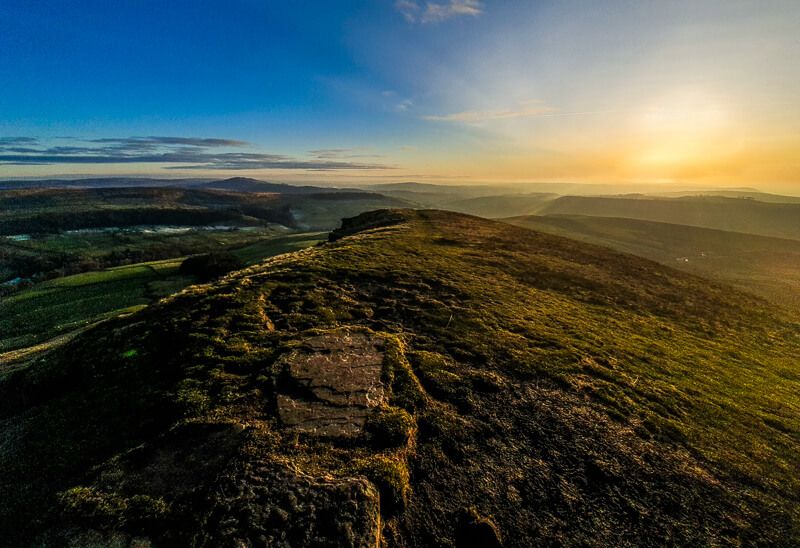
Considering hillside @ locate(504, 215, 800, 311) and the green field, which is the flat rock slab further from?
hillside @ locate(504, 215, 800, 311)

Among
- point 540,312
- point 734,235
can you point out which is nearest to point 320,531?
point 540,312

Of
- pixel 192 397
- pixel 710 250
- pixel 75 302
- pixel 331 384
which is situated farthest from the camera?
pixel 710 250

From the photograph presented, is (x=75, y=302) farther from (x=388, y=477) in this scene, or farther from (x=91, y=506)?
(x=388, y=477)

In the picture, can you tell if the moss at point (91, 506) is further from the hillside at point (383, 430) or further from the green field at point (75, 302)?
the green field at point (75, 302)

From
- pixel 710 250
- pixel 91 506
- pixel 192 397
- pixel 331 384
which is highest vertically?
pixel 192 397

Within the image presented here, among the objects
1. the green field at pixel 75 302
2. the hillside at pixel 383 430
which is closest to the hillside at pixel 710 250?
the hillside at pixel 383 430

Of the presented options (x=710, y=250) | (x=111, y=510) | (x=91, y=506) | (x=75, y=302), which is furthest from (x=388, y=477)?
(x=710, y=250)

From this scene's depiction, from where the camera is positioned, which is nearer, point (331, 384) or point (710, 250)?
point (331, 384)
